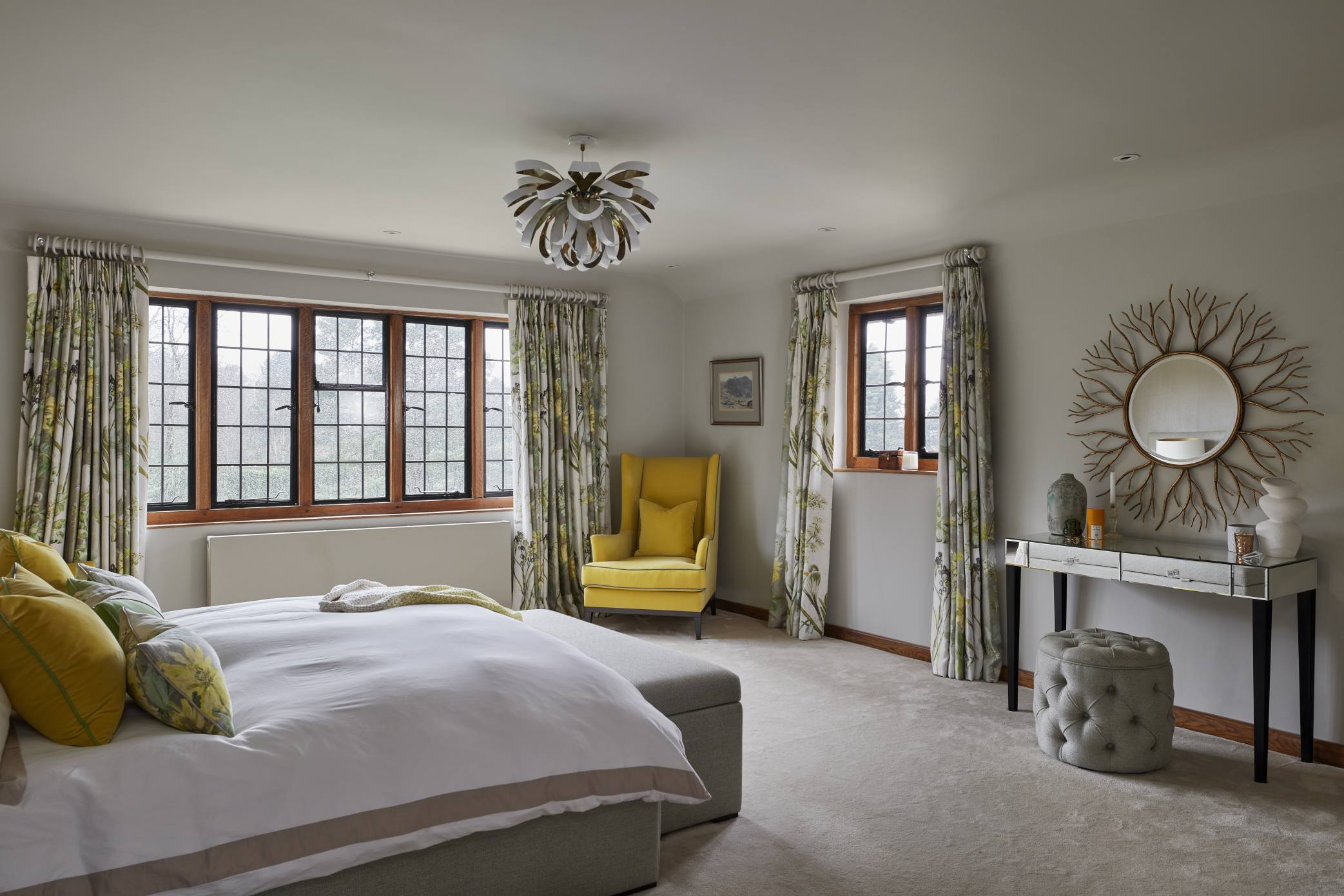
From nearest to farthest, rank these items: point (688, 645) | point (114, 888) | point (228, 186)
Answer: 1. point (114, 888)
2. point (228, 186)
3. point (688, 645)

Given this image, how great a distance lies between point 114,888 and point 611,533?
481 cm

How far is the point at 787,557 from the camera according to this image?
590 cm

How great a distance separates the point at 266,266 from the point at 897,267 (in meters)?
3.70

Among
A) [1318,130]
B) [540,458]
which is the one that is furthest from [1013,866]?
[540,458]

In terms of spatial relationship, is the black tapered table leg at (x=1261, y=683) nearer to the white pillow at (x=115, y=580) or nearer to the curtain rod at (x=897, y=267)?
the curtain rod at (x=897, y=267)

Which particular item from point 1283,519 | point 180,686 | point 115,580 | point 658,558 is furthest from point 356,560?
point 1283,519

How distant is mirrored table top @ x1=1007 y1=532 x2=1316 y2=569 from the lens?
346 cm

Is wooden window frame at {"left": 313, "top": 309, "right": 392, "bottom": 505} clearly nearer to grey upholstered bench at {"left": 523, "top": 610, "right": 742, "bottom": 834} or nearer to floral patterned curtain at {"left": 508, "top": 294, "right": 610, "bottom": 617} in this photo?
floral patterned curtain at {"left": 508, "top": 294, "right": 610, "bottom": 617}

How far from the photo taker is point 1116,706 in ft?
11.2

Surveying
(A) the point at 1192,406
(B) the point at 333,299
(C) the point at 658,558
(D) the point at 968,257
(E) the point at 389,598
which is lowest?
(C) the point at 658,558

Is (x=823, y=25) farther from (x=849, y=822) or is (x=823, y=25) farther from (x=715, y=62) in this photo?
(x=849, y=822)

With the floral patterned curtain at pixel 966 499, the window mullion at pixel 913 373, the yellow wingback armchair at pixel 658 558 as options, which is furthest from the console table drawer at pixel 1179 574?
the yellow wingback armchair at pixel 658 558

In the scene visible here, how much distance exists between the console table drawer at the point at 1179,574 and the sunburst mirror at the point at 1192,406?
0.50 meters

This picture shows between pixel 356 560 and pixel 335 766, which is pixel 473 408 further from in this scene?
pixel 335 766
